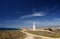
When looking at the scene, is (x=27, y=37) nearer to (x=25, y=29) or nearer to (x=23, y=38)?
(x=23, y=38)

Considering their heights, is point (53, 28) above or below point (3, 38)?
above

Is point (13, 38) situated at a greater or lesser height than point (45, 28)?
lesser

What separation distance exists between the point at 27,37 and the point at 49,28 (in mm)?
6562

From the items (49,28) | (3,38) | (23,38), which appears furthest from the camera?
(49,28)

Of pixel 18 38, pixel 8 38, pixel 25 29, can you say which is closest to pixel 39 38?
pixel 18 38

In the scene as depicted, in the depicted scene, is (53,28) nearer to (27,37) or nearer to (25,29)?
(25,29)

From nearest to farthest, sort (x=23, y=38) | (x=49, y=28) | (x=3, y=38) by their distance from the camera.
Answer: (x=3, y=38) < (x=23, y=38) < (x=49, y=28)

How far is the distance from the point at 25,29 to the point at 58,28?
4.15 meters

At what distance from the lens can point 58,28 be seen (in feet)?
62.4

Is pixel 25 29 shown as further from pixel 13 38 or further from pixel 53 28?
pixel 13 38

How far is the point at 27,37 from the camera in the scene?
1300 centimetres

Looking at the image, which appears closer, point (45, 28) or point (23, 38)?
point (23, 38)

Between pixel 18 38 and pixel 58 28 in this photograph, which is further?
pixel 58 28

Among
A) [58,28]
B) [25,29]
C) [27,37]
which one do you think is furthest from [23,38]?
[58,28]
